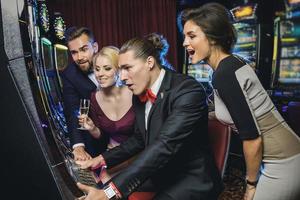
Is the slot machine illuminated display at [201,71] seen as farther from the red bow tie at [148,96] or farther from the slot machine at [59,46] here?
the red bow tie at [148,96]

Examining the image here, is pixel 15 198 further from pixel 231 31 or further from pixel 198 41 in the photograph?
pixel 231 31

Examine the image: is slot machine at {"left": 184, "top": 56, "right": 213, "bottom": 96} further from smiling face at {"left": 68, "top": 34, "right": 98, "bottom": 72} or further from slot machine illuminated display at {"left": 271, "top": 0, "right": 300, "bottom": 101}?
smiling face at {"left": 68, "top": 34, "right": 98, "bottom": 72}

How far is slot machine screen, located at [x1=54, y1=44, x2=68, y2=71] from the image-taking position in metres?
2.46

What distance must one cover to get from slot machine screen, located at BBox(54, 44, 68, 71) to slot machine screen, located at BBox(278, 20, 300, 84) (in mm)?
2464

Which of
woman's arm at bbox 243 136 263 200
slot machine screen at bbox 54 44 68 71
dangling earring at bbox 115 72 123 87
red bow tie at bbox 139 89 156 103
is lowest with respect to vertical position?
woman's arm at bbox 243 136 263 200

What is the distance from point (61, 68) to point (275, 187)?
6.49 feet

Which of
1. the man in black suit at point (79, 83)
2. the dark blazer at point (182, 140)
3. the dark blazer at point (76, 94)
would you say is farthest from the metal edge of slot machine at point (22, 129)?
the dark blazer at point (76, 94)

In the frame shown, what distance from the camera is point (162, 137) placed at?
124cm

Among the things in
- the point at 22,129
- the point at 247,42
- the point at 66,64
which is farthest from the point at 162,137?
the point at 247,42

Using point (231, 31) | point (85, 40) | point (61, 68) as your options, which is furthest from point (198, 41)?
point (61, 68)

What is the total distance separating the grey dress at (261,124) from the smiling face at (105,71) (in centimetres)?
94

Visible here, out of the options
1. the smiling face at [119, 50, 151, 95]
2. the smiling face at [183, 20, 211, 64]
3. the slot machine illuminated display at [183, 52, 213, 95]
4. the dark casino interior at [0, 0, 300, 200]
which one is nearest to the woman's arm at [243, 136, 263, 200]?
the dark casino interior at [0, 0, 300, 200]

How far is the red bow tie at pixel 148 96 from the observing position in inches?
58.2

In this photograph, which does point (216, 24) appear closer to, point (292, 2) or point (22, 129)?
point (22, 129)
